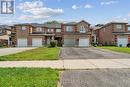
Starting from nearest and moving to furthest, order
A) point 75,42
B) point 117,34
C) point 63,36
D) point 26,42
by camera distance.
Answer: point 117,34 → point 75,42 → point 63,36 → point 26,42

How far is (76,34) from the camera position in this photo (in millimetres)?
76812

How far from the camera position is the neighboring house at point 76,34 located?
250 ft

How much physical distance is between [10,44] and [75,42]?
60.3 feet

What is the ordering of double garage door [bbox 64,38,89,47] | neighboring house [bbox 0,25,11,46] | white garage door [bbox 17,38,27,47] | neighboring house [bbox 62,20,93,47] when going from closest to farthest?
1. double garage door [bbox 64,38,89,47]
2. neighboring house [bbox 62,20,93,47]
3. white garage door [bbox 17,38,27,47]
4. neighboring house [bbox 0,25,11,46]

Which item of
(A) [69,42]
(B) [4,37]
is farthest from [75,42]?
(B) [4,37]

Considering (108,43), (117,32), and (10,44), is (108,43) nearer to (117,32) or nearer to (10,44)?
(117,32)

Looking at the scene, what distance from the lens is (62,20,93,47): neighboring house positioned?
76.1m

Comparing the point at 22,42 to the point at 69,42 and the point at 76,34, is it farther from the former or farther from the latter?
the point at 76,34

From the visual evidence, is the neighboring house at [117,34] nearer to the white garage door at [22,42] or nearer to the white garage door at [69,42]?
the white garage door at [69,42]

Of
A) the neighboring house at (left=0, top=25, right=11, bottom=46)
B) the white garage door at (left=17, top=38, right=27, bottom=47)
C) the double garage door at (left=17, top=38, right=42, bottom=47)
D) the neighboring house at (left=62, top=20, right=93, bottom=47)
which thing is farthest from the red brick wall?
the neighboring house at (left=0, top=25, right=11, bottom=46)

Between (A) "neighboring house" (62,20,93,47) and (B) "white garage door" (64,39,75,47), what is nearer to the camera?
(A) "neighboring house" (62,20,93,47)

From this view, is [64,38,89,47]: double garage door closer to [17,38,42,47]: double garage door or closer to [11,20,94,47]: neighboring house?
[11,20,94,47]: neighboring house

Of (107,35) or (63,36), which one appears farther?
(107,35)

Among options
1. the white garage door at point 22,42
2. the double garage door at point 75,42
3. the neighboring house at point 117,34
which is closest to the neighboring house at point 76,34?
the double garage door at point 75,42
